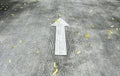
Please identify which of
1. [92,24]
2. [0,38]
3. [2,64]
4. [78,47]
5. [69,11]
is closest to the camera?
[2,64]

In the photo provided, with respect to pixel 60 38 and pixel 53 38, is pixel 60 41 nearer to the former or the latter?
pixel 60 38

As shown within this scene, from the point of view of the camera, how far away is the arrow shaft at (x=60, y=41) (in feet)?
17.4

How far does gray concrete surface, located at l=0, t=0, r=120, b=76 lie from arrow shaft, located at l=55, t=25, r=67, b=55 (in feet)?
0.51

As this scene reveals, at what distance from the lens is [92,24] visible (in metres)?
6.83

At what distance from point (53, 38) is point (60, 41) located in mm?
311

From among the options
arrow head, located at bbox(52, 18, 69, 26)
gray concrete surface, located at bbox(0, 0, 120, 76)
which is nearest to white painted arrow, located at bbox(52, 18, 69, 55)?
arrow head, located at bbox(52, 18, 69, 26)

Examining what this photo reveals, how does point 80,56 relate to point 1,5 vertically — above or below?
below

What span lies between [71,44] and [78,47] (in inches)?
11.1

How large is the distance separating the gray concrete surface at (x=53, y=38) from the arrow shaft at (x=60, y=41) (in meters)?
0.16

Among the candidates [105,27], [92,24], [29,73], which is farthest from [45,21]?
[29,73]

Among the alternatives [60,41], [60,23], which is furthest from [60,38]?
[60,23]

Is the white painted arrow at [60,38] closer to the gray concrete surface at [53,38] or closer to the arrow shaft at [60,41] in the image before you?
the arrow shaft at [60,41]

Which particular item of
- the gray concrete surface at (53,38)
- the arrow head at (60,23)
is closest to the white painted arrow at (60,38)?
the arrow head at (60,23)

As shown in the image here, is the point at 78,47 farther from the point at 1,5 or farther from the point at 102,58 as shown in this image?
the point at 1,5
